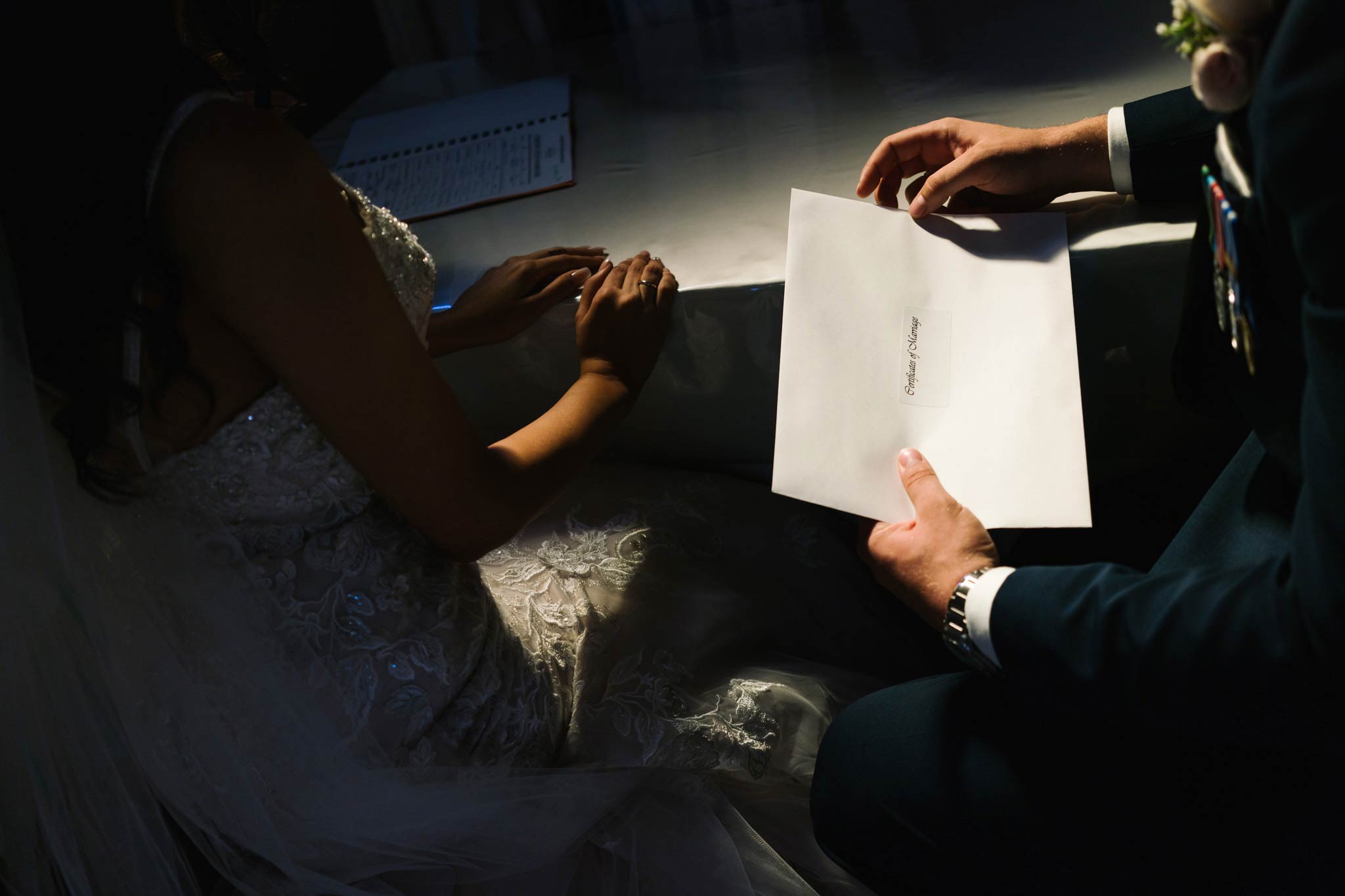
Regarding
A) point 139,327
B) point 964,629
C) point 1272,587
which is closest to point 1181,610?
point 1272,587

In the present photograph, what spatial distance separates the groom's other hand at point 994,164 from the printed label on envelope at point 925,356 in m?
0.11

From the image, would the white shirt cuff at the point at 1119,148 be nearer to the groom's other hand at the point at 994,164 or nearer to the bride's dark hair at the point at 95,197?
the groom's other hand at the point at 994,164

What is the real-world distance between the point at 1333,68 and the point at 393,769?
713 millimetres

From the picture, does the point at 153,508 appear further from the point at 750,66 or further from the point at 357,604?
the point at 750,66

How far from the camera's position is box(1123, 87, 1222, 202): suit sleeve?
764 mm

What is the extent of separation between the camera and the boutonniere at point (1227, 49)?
0.41m

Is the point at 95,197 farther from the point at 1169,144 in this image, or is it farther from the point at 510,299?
the point at 1169,144

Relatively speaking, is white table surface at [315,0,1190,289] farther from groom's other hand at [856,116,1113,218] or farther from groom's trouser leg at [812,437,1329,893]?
groom's trouser leg at [812,437,1329,893]

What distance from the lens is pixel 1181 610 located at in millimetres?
525

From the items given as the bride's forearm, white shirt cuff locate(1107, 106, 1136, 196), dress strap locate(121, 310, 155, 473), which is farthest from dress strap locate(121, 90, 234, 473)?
white shirt cuff locate(1107, 106, 1136, 196)

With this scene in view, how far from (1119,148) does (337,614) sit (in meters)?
0.77

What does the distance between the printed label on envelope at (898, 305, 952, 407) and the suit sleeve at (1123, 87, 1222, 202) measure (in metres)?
0.22

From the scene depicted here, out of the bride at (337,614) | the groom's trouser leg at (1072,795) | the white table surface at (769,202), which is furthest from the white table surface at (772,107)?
the groom's trouser leg at (1072,795)

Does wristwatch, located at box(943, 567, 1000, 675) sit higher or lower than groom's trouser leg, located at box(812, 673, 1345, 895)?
higher
